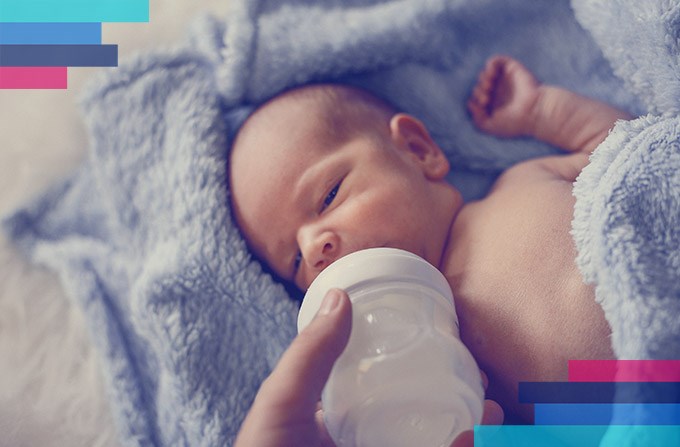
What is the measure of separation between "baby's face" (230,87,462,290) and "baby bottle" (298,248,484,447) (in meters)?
0.15

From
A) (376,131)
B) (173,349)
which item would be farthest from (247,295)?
(376,131)

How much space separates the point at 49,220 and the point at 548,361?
782mm

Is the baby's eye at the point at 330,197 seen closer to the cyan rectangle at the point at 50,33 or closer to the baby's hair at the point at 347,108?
the baby's hair at the point at 347,108

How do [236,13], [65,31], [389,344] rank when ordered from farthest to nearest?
1. [65,31]
2. [236,13]
3. [389,344]

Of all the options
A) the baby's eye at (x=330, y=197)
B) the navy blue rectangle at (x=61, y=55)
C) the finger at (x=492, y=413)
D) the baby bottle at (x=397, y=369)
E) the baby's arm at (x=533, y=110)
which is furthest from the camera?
the navy blue rectangle at (x=61, y=55)

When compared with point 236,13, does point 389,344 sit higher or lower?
lower

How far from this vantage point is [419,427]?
2.26ft

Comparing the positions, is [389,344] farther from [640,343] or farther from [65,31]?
[65,31]

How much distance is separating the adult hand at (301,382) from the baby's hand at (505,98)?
1.72ft

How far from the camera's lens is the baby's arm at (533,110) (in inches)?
40.9

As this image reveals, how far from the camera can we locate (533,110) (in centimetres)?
109
